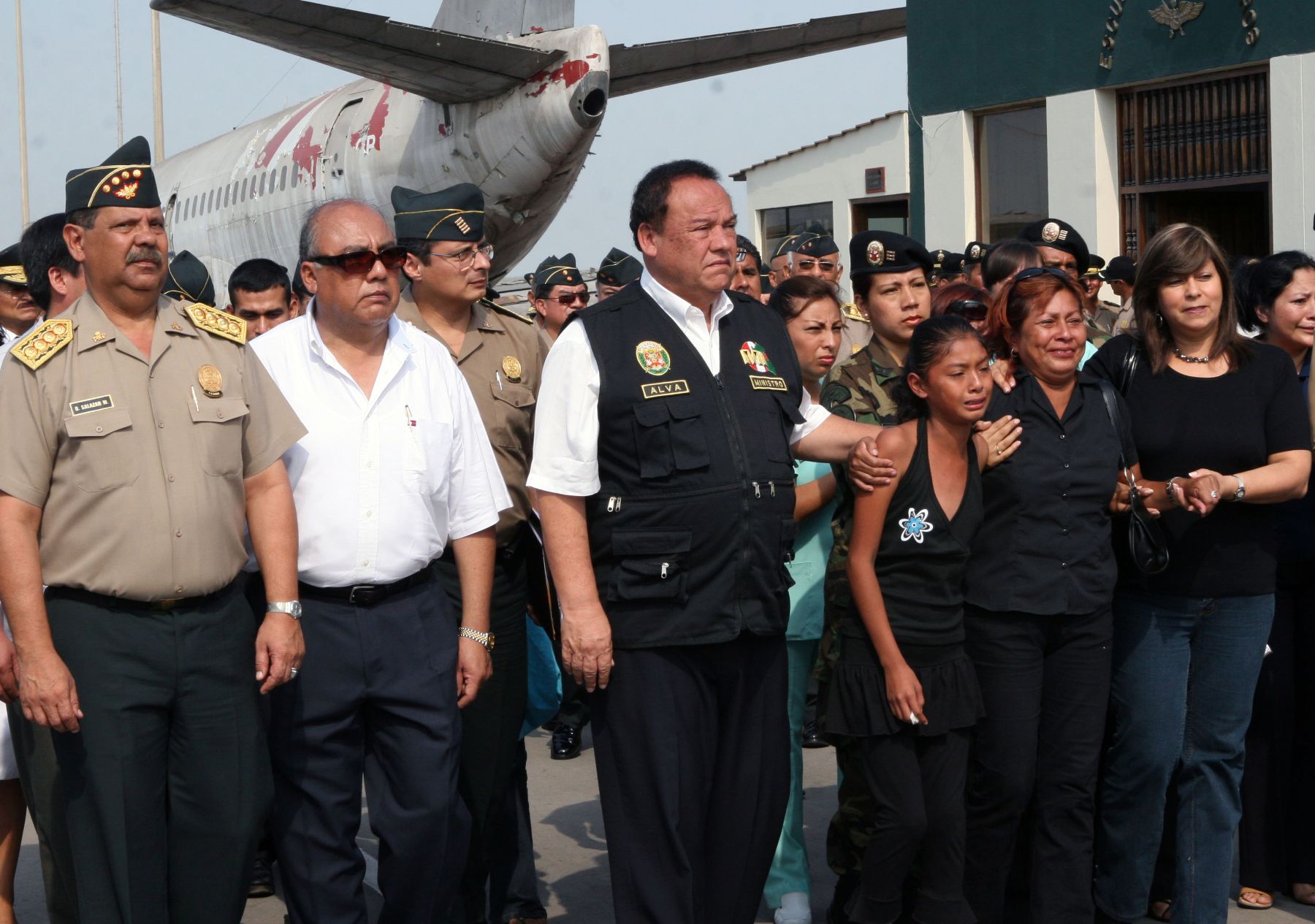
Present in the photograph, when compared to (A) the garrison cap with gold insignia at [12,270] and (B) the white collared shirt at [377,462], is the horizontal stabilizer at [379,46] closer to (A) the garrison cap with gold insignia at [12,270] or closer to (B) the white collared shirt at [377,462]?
(A) the garrison cap with gold insignia at [12,270]

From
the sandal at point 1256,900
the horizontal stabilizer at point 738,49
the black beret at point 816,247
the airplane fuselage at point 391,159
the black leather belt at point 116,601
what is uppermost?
the horizontal stabilizer at point 738,49

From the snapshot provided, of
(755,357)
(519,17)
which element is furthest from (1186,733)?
(519,17)

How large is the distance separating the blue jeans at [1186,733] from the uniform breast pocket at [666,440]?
5.12 feet

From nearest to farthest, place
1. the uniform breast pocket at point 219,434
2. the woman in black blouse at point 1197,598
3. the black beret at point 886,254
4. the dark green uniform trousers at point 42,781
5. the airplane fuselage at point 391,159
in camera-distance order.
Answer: the uniform breast pocket at point 219,434
the dark green uniform trousers at point 42,781
the woman in black blouse at point 1197,598
the black beret at point 886,254
the airplane fuselage at point 391,159

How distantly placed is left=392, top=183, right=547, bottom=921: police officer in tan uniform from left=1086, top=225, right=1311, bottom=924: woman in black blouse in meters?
1.87

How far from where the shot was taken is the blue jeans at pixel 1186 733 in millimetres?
4156

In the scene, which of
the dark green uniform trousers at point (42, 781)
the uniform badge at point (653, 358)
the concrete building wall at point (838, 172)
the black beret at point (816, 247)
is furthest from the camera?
the concrete building wall at point (838, 172)

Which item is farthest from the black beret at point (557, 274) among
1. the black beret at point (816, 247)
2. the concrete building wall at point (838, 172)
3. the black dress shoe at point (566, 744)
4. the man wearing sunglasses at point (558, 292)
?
the concrete building wall at point (838, 172)

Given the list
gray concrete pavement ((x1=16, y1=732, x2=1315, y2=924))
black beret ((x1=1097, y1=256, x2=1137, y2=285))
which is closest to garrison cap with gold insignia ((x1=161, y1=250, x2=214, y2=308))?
gray concrete pavement ((x1=16, y1=732, x2=1315, y2=924))

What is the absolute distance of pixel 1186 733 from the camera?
424cm

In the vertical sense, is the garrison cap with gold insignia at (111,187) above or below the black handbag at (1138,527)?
above

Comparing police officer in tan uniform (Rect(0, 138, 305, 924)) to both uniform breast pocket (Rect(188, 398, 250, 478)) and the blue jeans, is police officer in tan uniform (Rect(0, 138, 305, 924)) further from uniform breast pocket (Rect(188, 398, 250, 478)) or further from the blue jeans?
the blue jeans

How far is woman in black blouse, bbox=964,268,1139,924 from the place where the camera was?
13.2ft

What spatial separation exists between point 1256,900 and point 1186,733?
880 mm
